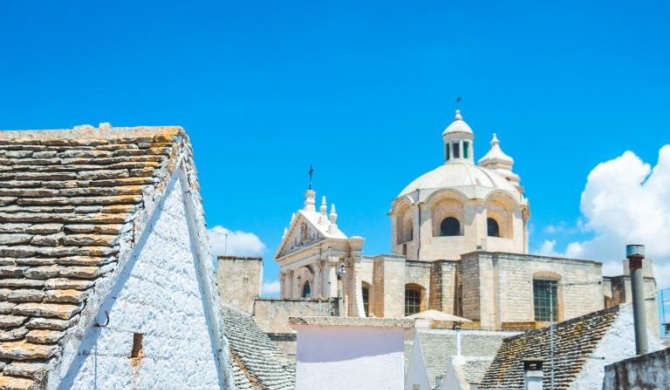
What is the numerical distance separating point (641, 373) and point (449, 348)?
1525 centimetres

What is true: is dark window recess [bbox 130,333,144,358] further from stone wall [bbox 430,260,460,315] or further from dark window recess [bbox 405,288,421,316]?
dark window recess [bbox 405,288,421,316]

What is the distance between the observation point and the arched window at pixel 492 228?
4462cm

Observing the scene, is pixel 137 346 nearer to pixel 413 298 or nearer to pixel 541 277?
pixel 413 298

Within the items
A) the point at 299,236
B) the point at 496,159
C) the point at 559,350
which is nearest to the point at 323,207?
the point at 299,236

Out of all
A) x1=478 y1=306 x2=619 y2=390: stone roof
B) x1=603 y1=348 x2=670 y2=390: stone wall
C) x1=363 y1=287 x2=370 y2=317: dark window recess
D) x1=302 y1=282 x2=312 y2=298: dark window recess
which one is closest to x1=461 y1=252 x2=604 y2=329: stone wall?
x1=363 y1=287 x2=370 y2=317: dark window recess

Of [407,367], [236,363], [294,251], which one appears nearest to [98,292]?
[236,363]

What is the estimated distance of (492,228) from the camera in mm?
44844

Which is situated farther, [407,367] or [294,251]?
[294,251]

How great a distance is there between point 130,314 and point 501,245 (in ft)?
133

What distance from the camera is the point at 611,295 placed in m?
44.7

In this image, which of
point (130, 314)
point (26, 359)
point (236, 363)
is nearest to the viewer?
point (26, 359)

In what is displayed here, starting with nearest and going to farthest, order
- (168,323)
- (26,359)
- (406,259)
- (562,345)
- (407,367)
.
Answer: (26,359) → (168,323) → (562,345) → (407,367) → (406,259)

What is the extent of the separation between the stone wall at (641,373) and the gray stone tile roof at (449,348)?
1034cm

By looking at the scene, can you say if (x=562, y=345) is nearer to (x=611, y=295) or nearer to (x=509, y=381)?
(x=509, y=381)
